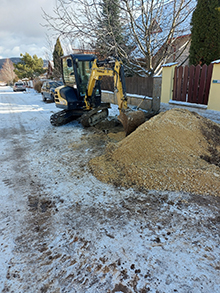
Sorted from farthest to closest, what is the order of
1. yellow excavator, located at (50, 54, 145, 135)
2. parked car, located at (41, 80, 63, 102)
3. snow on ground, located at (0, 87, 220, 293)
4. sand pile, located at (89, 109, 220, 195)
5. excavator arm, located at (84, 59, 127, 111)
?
parked car, located at (41, 80, 63, 102) → yellow excavator, located at (50, 54, 145, 135) → excavator arm, located at (84, 59, 127, 111) → sand pile, located at (89, 109, 220, 195) → snow on ground, located at (0, 87, 220, 293)

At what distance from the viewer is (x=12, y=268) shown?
Answer: 2.28 meters

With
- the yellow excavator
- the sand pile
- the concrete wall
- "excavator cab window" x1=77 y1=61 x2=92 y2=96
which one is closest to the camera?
the sand pile

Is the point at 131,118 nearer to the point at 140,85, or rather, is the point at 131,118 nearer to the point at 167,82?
the point at 167,82

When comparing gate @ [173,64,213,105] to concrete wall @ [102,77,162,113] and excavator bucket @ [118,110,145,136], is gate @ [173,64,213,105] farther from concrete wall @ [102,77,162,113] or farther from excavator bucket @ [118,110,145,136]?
excavator bucket @ [118,110,145,136]

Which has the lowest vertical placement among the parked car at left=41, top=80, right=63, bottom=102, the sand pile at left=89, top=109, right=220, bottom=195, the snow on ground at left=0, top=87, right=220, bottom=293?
the snow on ground at left=0, top=87, right=220, bottom=293

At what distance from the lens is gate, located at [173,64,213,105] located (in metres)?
6.61

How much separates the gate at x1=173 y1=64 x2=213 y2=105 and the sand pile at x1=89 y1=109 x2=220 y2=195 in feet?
6.56

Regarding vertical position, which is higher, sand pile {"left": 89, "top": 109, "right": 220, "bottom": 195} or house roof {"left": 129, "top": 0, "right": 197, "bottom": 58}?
house roof {"left": 129, "top": 0, "right": 197, "bottom": 58}

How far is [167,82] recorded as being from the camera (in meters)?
8.02

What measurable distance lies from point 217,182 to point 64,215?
9.26 feet

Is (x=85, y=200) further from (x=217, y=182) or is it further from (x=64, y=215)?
(x=217, y=182)

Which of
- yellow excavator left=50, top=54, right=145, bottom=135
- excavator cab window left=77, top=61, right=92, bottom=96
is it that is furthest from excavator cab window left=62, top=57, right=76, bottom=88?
excavator cab window left=77, top=61, right=92, bottom=96

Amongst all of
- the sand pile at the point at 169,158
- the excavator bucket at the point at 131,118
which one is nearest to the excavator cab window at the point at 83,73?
the excavator bucket at the point at 131,118

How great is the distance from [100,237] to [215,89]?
19.4ft
